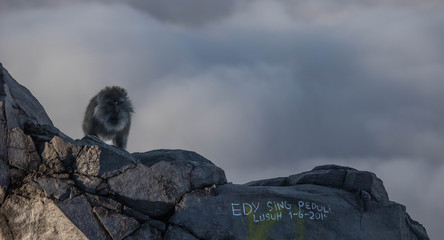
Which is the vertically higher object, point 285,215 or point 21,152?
point 21,152

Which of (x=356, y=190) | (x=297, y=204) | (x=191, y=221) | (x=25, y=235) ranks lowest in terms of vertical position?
(x=25, y=235)

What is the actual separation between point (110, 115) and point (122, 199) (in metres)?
6.00

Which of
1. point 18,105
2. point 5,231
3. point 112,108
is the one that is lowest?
point 5,231

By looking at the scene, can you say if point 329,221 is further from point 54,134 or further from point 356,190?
point 54,134

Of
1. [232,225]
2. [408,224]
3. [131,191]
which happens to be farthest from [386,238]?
[131,191]

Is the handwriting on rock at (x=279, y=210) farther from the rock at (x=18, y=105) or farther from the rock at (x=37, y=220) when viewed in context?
the rock at (x=18, y=105)

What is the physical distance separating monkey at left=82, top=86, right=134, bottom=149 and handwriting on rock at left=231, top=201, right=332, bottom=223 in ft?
20.3

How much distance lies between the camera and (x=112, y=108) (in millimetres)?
12836

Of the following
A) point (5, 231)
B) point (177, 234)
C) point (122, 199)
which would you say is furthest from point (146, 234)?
point (5, 231)

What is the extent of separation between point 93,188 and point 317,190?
10.9ft

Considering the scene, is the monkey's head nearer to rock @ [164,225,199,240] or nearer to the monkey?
the monkey

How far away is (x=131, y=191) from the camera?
23.5 feet

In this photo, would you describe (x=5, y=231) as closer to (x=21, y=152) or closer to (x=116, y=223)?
(x=21, y=152)

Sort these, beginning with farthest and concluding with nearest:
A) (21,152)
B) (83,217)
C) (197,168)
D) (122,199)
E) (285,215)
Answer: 1. (285,215)
2. (197,168)
3. (21,152)
4. (122,199)
5. (83,217)
